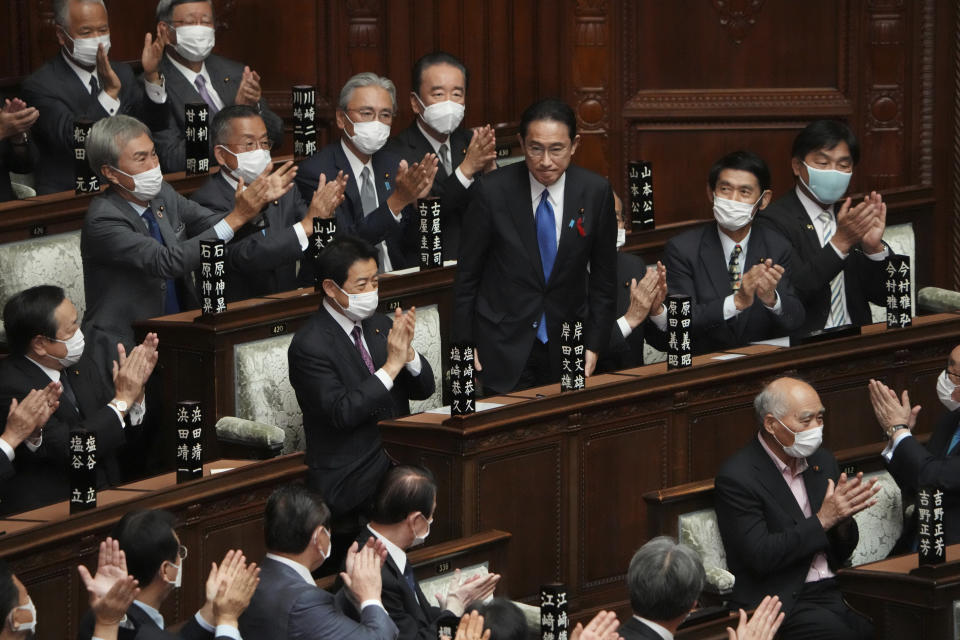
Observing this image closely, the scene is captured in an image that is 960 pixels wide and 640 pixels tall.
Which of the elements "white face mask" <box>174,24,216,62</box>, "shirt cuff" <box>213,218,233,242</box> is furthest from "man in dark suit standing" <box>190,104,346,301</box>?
"white face mask" <box>174,24,216,62</box>

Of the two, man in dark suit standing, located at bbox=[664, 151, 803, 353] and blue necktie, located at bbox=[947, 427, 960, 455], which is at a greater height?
man in dark suit standing, located at bbox=[664, 151, 803, 353]

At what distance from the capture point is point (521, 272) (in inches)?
213

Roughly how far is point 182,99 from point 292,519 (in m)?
2.90

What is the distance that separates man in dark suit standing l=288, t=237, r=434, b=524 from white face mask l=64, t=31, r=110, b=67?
182 centimetres

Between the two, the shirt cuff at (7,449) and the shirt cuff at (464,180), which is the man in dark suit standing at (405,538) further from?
the shirt cuff at (464,180)

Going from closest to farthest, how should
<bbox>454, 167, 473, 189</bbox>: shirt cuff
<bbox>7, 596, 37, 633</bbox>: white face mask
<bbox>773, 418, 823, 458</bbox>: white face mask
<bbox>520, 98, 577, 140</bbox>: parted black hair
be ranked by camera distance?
1. <bbox>7, 596, 37, 633</bbox>: white face mask
2. <bbox>773, 418, 823, 458</bbox>: white face mask
3. <bbox>520, 98, 577, 140</bbox>: parted black hair
4. <bbox>454, 167, 473, 189</bbox>: shirt cuff

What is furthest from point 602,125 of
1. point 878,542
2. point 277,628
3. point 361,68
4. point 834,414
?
point 277,628

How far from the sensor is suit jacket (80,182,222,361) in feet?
17.1

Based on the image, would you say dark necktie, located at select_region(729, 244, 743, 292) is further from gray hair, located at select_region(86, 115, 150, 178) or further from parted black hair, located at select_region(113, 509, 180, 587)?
parted black hair, located at select_region(113, 509, 180, 587)

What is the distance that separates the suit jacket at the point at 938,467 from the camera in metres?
4.94

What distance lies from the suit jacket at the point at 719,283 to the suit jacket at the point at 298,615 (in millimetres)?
2014

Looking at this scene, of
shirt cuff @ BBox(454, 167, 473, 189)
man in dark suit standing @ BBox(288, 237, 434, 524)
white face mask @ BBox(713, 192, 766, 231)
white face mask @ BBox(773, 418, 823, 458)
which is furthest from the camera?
shirt cuff @ BBox(454, 167, 473, 189)

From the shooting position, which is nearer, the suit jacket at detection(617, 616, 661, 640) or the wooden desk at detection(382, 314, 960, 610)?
the suit jacket at detection(617, 616, 661, 640)

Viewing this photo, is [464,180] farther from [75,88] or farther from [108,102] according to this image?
[75,88]
